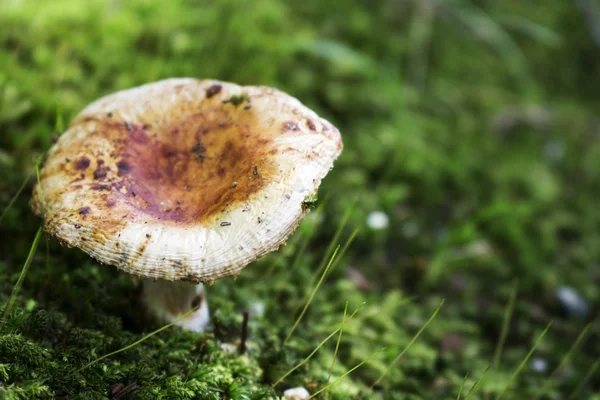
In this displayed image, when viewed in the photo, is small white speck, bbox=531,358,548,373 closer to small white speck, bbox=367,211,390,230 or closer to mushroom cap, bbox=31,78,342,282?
small white speck, bbox=367,211,390,230

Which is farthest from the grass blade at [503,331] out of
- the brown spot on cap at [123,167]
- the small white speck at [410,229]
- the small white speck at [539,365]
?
the brown spot on cap at [123,167]

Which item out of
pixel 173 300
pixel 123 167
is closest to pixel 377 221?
pixel 173 300

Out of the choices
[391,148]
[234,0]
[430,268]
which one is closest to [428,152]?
[391,148]

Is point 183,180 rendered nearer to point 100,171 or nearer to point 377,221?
point 100,171

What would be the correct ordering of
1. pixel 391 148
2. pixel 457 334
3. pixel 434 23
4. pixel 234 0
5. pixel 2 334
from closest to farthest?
pixel 2 334
pixel 457 334
pixel 391 148
pixel 234 0
pixel 434 23

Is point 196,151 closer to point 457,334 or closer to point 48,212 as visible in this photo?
point 48,212

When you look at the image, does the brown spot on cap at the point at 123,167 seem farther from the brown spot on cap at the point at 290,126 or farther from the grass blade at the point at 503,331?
the grass blade at the point at 503,331
